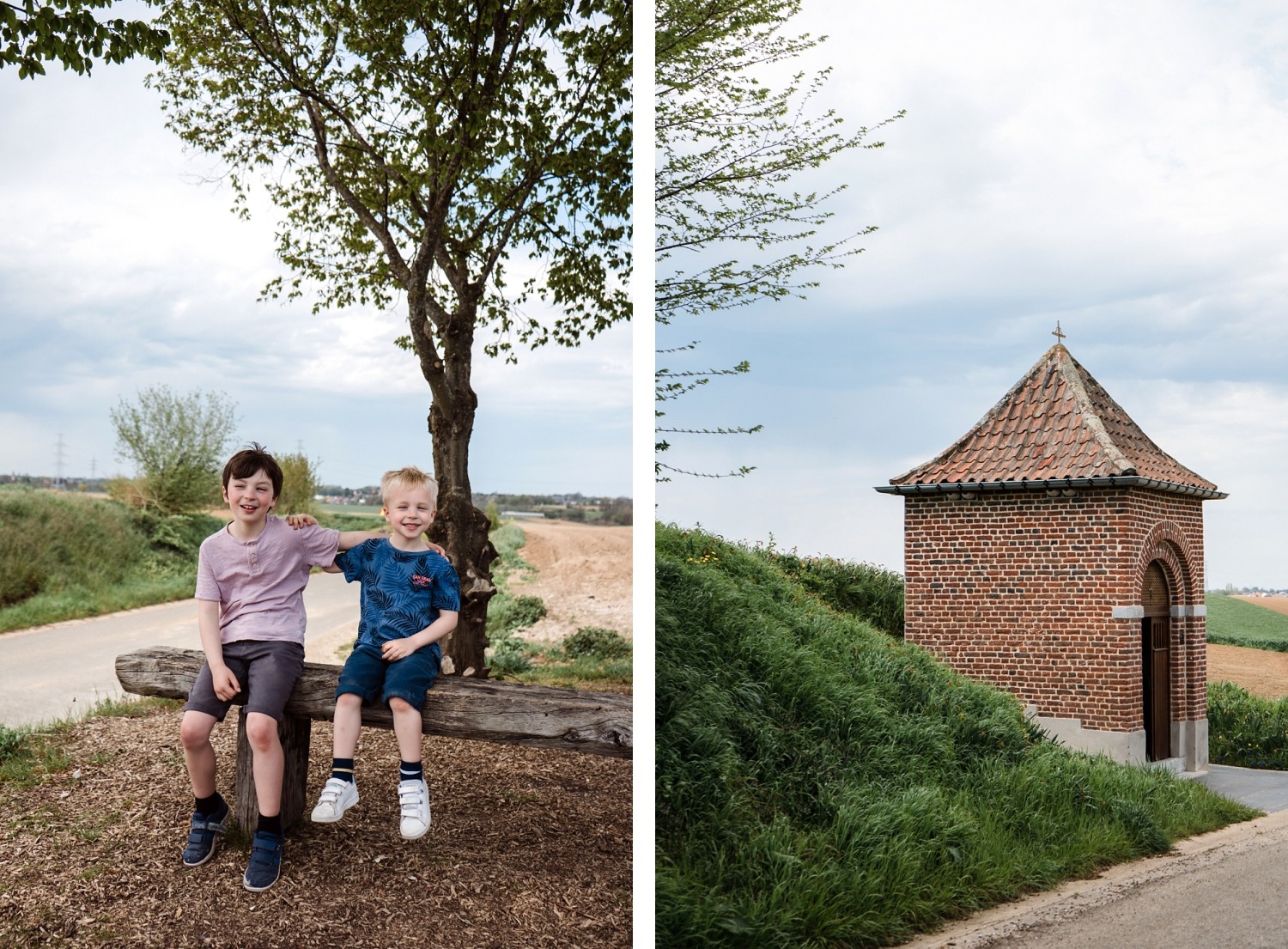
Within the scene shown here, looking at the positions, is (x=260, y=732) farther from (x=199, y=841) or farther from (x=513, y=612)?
(x=513, y=612)

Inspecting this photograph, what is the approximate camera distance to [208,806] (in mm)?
3330

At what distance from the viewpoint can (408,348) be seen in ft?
16.9

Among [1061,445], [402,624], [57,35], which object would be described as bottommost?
[402,624]

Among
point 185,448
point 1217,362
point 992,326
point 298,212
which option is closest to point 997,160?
point 992,326

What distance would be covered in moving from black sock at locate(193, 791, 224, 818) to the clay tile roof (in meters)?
2.56

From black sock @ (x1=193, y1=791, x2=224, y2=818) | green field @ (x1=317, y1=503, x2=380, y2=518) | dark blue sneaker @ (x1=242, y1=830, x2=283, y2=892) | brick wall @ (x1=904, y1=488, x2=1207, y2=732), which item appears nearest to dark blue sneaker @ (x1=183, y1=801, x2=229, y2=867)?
black sock @ (x1=193, y1=791, x2=224, y2=818)

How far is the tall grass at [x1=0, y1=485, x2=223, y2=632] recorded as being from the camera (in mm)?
4199

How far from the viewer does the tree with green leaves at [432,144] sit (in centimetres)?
471

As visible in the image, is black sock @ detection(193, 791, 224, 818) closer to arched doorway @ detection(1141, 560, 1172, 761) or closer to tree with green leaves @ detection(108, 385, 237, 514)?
tree with green leaves @ detection(108, 385, 237, 514)

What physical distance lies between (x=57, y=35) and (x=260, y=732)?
9.41ft

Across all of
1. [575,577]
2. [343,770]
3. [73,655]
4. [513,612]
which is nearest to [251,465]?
[343,770]

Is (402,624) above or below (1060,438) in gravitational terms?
below

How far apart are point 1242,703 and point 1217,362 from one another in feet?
3.13

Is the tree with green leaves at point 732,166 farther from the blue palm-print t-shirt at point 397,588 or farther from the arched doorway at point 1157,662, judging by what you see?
the arched doorway at point 1157,662
